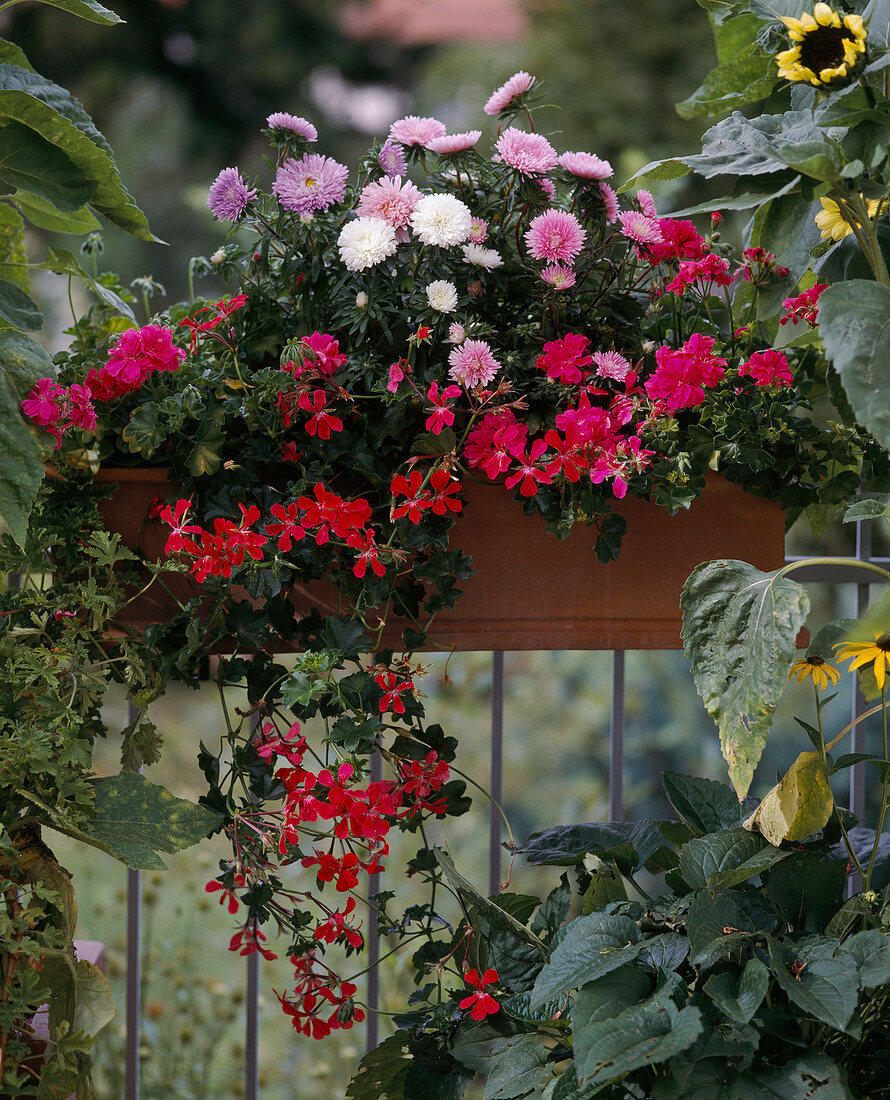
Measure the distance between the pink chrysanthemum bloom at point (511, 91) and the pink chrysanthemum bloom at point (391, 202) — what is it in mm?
154

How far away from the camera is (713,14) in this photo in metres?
0.98

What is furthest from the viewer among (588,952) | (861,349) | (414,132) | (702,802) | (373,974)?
(373,974)

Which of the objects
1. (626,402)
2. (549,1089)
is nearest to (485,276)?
(626,402)

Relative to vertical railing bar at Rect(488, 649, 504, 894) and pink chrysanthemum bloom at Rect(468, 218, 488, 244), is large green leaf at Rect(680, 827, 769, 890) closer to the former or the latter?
vertical railing bar at Rect(488, 649, 504, 894)

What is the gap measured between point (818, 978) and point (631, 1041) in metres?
0.18

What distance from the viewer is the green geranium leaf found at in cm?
84

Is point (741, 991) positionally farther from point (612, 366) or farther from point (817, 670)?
point (612, 366)

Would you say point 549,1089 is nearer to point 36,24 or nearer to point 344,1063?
point 344,1063

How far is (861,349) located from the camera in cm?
68

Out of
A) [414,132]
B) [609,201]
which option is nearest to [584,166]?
[609,201]

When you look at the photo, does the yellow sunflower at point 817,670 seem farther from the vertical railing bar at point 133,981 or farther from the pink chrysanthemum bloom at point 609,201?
the vertical railing bar at point 133,981

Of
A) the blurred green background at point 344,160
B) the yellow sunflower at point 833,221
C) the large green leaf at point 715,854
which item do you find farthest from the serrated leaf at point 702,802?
the blurred green background at point 344,160

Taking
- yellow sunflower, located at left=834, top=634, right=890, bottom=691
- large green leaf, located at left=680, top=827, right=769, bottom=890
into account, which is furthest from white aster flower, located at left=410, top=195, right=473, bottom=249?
large green leaf, located at left=680, top=827, right=769, bottom=890

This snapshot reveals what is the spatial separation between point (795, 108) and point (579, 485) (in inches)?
18.8
